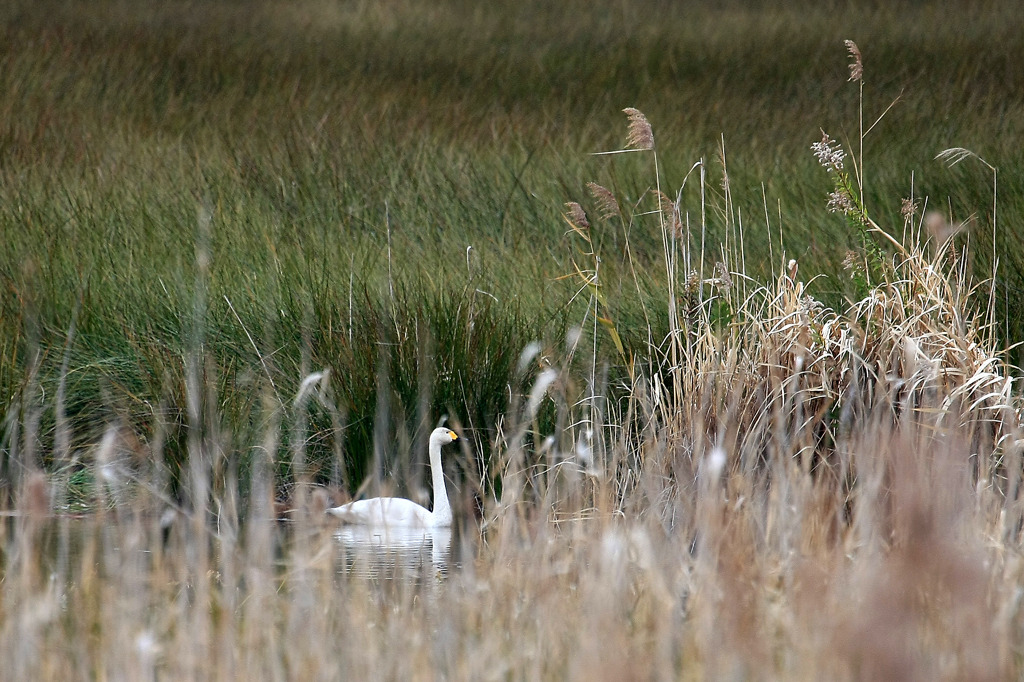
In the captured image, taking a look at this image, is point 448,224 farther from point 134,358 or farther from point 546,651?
point 546,651

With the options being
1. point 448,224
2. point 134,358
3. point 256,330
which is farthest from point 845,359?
point 448,224

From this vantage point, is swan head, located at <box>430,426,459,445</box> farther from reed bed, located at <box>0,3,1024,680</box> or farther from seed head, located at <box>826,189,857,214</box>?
seed head, located at <box>826,189,857,214</box>

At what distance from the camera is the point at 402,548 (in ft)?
14.8

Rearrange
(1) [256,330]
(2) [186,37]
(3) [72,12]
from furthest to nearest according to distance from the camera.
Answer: (3) [72,12]
(2) [186,37]
(1) [256,330]

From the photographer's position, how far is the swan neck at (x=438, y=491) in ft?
15.9

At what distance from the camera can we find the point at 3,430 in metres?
5.12

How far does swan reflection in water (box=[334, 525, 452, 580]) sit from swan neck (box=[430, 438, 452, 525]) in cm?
5

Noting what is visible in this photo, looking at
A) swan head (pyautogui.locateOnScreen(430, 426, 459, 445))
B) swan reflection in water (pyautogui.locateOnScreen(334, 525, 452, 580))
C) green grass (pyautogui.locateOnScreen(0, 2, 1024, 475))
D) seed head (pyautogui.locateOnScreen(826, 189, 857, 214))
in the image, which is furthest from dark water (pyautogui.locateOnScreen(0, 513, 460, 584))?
seed head (pyautogui.locateOnScreen(826, 189, 857, 214))

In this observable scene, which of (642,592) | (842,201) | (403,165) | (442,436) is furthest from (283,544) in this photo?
(403,165)

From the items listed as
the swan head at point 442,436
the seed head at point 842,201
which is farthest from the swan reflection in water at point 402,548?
the seed head at point 842,201

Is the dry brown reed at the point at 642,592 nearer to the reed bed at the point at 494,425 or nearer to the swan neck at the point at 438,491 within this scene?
the reed bed at the point at 494,425

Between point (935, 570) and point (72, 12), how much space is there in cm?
1269

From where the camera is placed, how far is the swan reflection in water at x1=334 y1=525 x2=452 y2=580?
411 cm

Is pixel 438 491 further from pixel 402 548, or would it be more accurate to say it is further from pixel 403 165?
pixel 403 165
